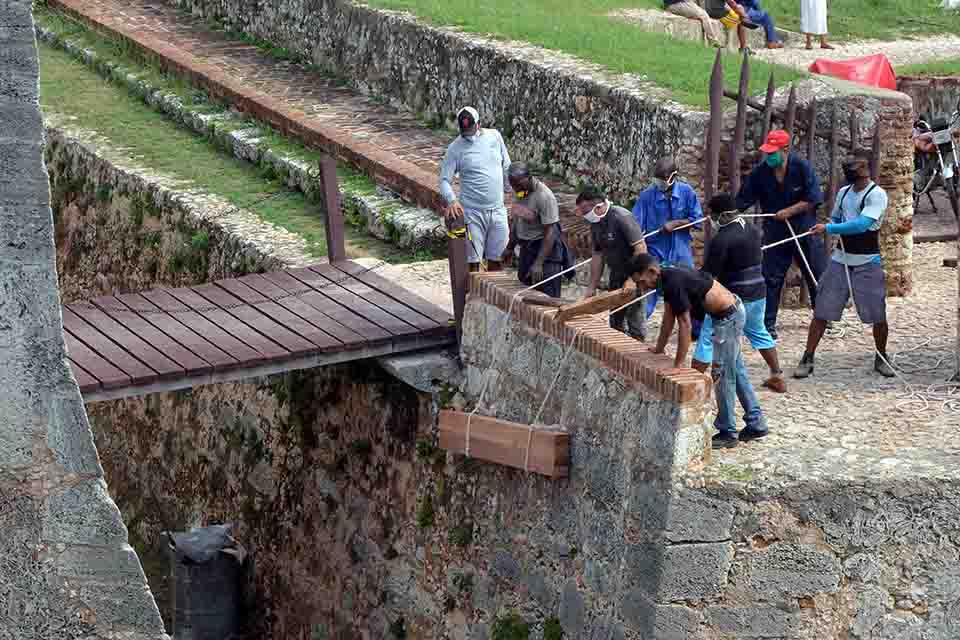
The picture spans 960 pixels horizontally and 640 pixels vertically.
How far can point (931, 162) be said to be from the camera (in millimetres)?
15875

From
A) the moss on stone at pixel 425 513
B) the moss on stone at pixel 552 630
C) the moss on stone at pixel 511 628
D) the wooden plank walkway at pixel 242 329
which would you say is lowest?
the moss on stone at pixel 511 628

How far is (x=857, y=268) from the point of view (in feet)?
34.5

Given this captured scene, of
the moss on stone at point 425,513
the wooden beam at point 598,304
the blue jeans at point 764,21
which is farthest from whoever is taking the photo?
the blue jeans at point 764,21

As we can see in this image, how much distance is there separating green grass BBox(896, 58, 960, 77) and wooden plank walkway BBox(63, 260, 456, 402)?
7651mm

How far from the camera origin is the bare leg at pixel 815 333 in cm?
1056

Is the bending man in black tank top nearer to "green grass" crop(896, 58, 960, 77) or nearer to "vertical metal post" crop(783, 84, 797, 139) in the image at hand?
"vertical metal post" crop(783, 84, 797, 139)

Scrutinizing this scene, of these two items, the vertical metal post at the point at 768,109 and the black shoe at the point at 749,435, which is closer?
the black shoe at the point at 749,435

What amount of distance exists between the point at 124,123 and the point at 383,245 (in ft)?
16.0

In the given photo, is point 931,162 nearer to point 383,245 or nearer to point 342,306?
point 383,245

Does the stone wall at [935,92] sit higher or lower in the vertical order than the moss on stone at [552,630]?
higher

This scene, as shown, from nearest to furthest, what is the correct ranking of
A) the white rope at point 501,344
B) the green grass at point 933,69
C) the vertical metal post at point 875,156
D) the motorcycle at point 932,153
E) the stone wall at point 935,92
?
1. the white rope at point 501,344
2. the vertical metal post at point 875,156
3. the motorcycle at point 932,153
4. the stone wall at point 935,92
5. the green grass at point 933,69

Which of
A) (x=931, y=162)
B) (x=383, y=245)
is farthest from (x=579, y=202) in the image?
(x=931, y=162)

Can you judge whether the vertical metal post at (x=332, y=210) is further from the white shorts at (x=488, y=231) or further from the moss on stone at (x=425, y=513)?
the moss on stone at (x=425, y=513)

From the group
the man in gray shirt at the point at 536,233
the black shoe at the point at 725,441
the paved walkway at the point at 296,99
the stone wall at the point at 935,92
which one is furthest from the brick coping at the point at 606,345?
the stone wall at the point at 935,92
